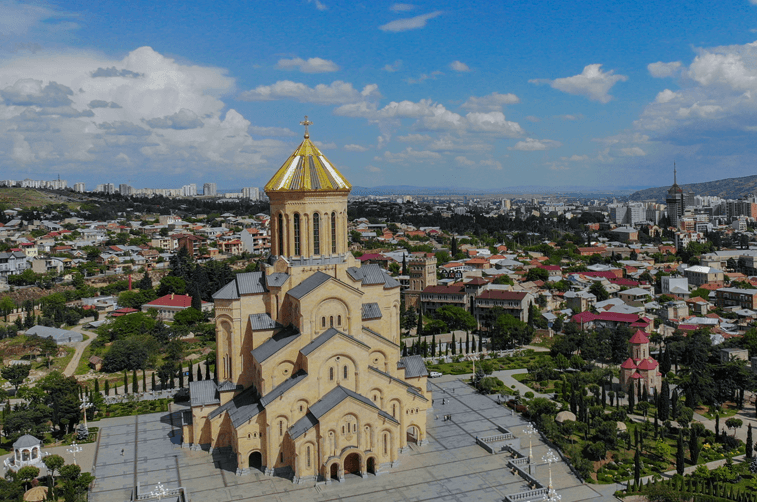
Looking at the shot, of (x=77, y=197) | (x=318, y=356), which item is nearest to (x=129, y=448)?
(x=318, y=356)

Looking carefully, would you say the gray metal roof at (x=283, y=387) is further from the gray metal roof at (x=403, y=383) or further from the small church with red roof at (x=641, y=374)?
the small church with red roof at (x=641, y=374)

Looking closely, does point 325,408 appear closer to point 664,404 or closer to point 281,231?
point 281,231

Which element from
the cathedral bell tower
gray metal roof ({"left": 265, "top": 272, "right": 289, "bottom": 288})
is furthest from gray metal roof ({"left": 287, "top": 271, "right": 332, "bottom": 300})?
the cathedral bell tower

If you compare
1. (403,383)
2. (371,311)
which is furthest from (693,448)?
(371,311)

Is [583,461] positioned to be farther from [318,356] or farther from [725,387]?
[725,387]

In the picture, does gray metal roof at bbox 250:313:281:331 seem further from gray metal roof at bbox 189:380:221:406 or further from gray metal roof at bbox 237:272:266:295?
gray metal roof at bbox 189:380:221:406
